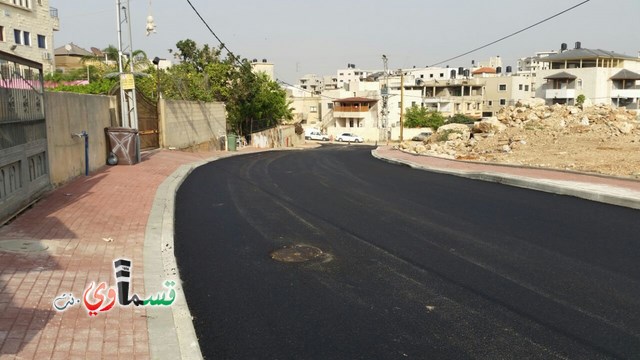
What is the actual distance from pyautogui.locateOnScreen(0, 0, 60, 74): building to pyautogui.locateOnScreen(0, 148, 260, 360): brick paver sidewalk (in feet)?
110

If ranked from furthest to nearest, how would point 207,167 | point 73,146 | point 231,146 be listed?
1. point 231,146
2. point 207,167
3. point 73,146

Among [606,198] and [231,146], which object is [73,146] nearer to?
[606,198]

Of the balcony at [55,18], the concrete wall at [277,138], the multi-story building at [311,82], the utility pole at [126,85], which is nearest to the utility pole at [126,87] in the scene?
the utility pole at [126,85]

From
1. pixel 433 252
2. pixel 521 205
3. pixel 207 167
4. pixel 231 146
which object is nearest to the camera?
pixel 433 252

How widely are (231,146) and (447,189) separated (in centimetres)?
2611

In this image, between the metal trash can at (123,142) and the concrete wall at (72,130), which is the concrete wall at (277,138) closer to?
the metal trash can at (123,142)

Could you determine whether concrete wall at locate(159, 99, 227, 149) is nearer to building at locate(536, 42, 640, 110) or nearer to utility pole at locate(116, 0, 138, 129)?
utility pole at locate(116, 0, 138, 129)

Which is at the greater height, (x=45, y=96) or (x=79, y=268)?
(x=45, y=96)

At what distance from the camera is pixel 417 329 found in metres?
5.29

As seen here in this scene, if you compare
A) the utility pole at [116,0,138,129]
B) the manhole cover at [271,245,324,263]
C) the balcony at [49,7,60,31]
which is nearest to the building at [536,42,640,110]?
the balcony at [49,7,60,31]

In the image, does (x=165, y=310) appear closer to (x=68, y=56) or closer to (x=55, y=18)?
(x=55, y=18)

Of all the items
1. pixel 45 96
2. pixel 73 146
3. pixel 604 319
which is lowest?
pixel 604 319

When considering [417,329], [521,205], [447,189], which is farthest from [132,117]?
[417,329]

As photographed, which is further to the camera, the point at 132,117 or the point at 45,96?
the point at 132,117
